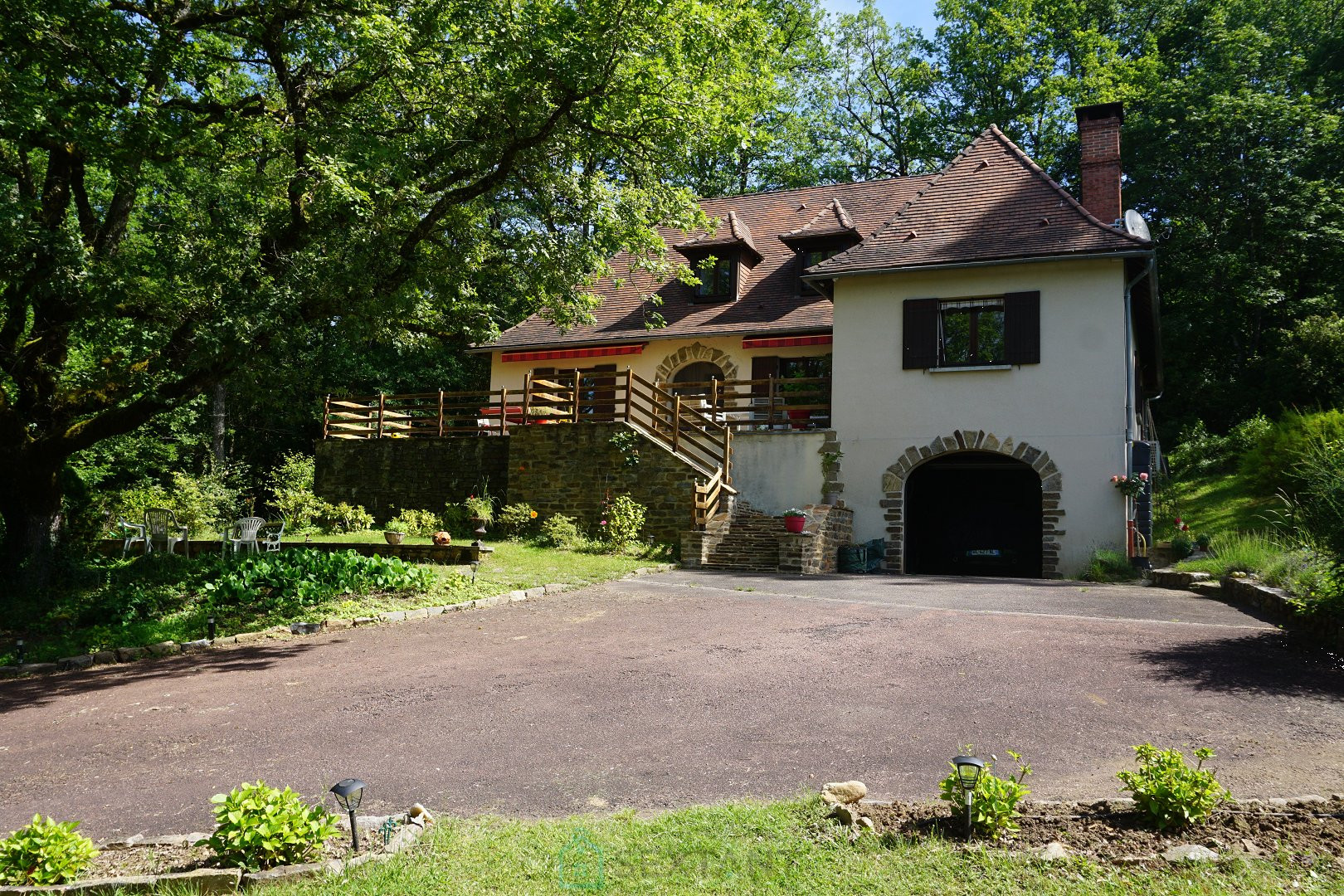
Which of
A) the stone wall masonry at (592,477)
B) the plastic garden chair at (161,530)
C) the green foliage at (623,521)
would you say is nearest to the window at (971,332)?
the stone wall masonry at (592,477)

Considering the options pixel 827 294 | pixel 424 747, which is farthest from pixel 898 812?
pixel 827 294

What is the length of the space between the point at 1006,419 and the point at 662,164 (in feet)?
26.9

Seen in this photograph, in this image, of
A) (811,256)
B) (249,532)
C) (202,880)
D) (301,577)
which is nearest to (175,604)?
(301,577)

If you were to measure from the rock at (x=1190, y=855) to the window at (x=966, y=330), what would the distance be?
45.3ft

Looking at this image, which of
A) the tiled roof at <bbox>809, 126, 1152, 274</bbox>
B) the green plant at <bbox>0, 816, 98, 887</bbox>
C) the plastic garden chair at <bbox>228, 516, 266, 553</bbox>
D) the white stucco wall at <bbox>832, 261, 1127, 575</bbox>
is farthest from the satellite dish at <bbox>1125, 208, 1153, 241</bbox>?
the green plant at <bbox>0, 816, 98, 887</bbox>

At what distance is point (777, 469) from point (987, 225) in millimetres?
6041

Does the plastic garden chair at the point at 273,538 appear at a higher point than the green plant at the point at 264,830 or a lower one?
higher

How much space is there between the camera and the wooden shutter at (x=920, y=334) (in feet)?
56.8

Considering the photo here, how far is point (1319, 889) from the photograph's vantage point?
11.5 feet

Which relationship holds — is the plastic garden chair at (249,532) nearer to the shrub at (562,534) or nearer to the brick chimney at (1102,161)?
the shrub at (562,534)

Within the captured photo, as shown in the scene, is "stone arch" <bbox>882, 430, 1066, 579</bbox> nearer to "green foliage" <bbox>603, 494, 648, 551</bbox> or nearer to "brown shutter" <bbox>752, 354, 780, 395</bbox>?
"green foliage" <bbox>603, 494, 648, 551</bbox>

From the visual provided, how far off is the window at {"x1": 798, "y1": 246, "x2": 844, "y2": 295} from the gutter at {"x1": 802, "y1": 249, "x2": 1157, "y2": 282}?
3.62m

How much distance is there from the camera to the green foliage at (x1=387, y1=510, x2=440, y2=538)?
19.1 metres

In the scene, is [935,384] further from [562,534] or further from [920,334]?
[562,534]
